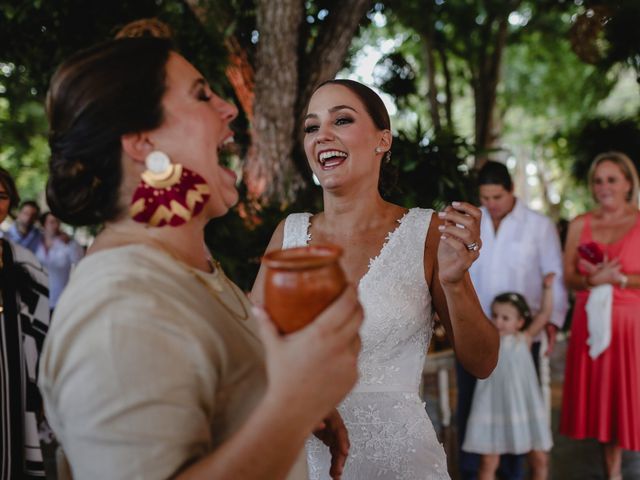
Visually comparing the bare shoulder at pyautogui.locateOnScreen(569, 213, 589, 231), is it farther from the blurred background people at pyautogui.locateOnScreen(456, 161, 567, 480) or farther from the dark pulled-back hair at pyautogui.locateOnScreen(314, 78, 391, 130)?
the dark pulled-back hair at pyautogui.locateOnScreen(314, 78, 391, 130)

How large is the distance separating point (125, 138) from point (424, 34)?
982 centimetres

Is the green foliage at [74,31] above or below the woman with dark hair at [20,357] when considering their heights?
above

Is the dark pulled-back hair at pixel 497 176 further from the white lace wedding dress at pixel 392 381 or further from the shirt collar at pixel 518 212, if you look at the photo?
the white lace wedding dress at pixel 392 381

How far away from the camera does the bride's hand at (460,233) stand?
1.70 metres

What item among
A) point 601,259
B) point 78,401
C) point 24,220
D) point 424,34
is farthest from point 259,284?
point 424,34

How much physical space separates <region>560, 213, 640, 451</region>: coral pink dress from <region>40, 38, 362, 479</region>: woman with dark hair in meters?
3.79

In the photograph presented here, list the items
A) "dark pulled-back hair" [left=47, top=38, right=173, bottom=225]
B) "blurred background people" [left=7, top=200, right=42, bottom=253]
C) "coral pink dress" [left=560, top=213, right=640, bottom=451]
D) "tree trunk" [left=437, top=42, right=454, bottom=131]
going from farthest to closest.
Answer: "tree trunk" [left=437, top=42, right=454, bottom=131], "blurred background people" [left=7, top=200, right=42, bottom=253], "coral pink dress" [left=560, top=213, right=640, bottom=451], "dark pulled-back hair" [left=47, top=38, right=173, bottom=225]

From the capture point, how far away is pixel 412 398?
2105 millimetres

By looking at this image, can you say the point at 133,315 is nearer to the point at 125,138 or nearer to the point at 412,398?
the point at 125,138

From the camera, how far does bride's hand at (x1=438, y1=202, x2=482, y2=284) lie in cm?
170

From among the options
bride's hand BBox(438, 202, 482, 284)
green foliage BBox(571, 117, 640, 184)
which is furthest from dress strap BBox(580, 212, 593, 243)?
green foliage BBox(571, 117, 640, 184)

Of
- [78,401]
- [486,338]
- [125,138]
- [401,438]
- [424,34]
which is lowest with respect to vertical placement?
[401,438]

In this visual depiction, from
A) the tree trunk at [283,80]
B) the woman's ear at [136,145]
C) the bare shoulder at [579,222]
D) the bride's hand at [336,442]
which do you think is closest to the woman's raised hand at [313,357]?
the woman's ear at [136,145]

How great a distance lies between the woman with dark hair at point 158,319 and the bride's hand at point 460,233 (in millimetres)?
701
